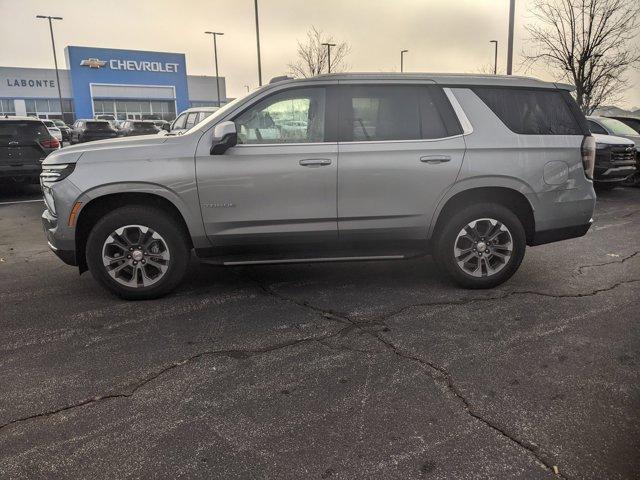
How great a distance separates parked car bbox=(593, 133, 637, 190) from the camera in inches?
429

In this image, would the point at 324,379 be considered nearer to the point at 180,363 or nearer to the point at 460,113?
the point at 180,363

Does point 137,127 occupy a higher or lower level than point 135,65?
lower

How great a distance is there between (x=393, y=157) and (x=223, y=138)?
1.48m

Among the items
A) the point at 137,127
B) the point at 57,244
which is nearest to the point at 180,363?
the point at 57,244

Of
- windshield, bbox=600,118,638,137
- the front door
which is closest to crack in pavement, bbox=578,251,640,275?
the front door

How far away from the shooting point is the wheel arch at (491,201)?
466 centimetres

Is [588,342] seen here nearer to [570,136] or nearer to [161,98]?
[570,136]

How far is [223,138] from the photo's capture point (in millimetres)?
4230

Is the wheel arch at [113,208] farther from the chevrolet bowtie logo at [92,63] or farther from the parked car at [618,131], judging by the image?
the chevrolet bowtie logo at [92,63]

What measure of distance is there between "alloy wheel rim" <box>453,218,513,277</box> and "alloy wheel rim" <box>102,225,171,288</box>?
267 centimetres

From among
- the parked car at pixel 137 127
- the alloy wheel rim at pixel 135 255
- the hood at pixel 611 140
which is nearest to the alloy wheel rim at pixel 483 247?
the alloy wheel rim at pixel 135 255

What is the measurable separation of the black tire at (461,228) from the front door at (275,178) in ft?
3.43

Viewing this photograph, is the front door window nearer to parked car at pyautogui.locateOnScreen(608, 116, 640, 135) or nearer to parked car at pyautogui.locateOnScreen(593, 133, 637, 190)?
parked car at pyautogui.locateOnScreen(593, 133, 637, 190)

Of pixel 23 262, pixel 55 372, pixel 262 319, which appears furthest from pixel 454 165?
pixel 23 262
